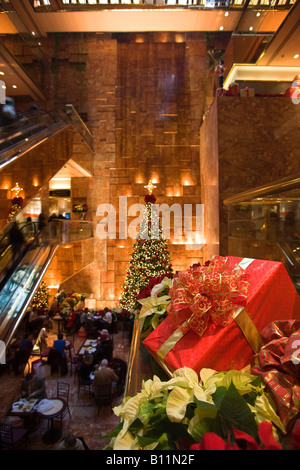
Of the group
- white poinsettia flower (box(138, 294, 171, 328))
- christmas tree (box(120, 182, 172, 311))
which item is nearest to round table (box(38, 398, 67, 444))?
christmas tree (box(120, 182, 172, 311))

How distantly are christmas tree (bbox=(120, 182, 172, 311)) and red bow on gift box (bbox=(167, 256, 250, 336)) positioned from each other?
700cm

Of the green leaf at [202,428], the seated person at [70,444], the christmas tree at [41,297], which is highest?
the green leaf at [202,428]

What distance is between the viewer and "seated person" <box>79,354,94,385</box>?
5670 millimetres

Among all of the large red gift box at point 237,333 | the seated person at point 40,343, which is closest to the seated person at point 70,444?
the seated person at point 40,343

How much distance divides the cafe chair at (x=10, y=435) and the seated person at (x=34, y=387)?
72cm

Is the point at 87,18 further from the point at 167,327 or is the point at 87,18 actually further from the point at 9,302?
the point at 167,327

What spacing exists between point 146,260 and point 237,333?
24.0 ft

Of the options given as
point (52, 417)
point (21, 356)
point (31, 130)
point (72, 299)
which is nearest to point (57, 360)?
point (21, 356)

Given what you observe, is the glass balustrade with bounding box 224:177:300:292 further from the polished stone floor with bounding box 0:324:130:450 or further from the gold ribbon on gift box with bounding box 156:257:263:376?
the polished stone floor with bounding box 0:324:130:450

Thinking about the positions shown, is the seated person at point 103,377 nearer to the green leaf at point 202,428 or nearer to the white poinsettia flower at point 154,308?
the white poinsettia flower at point 154,308

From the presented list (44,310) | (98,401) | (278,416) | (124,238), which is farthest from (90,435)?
(124,238)

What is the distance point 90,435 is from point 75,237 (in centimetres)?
538

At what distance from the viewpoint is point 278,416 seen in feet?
1.66

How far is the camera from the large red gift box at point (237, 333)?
71 cm
